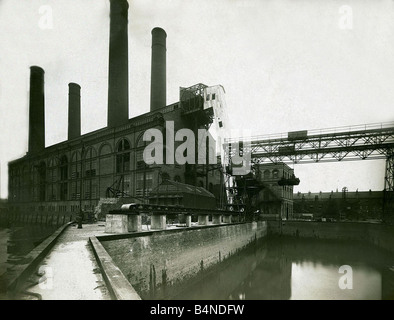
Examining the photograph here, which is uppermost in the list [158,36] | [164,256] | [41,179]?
[158,36]

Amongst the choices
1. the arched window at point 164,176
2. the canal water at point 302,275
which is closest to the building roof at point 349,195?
the canal water at point 302,275

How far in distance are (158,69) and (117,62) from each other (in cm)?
466

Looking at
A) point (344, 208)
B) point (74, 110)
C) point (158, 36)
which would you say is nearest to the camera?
point (158, 36)

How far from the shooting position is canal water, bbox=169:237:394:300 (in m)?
12.8

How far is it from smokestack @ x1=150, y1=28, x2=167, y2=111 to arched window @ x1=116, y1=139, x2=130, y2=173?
631cm

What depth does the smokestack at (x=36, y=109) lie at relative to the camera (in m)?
40.7

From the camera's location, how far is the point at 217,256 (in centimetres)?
1568

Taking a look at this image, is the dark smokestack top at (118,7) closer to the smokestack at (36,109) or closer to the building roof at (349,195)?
the smokestack at (36,109)

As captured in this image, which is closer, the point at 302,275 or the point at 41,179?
the point at 302,275

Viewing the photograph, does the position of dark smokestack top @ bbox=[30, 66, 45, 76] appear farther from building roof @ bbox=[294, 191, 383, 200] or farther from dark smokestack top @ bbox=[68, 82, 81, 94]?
building roof @ bbox=[294, 191, 383, 200]

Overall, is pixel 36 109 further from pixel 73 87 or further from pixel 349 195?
pixel 349 195

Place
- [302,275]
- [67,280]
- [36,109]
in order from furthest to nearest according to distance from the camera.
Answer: [36,109] → [302,275] → [67,280]

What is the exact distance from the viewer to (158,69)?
29.6m

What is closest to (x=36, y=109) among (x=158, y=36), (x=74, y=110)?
(x=74, y=110)
